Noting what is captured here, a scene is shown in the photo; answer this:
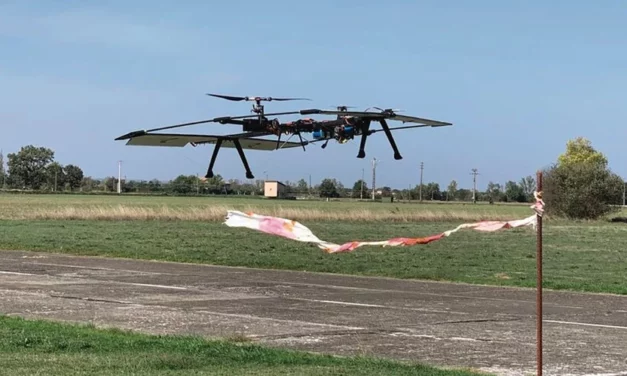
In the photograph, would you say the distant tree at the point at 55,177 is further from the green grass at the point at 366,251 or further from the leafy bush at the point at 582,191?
the green grass at the point at 366,251

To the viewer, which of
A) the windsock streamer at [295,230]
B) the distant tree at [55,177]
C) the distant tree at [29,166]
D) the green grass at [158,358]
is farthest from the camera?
the distant tree at [55,177]

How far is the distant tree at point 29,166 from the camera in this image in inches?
5428

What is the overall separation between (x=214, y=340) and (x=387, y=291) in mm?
9387

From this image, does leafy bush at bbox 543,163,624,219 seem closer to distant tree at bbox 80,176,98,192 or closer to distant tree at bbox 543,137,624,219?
distant tree at bbox 543,137,624,219

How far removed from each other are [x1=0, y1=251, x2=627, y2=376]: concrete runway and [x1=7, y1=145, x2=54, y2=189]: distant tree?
116m

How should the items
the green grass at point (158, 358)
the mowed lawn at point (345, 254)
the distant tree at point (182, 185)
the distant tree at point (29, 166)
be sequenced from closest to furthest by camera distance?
1. the green grass at point (158, 358)
2. the mowed lawn at point (345, 254)
3. the distant tree at point (182, 185)
4. the distant tree at point (29, 166)

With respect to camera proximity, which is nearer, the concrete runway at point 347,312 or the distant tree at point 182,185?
the concrete runway at point 347,312

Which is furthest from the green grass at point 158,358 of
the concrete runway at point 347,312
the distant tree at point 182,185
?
the distant tree at point 182,185

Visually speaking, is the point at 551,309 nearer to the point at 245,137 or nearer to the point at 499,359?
the point at 499,359

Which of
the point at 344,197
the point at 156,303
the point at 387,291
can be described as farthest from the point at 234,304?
the point at 344,197

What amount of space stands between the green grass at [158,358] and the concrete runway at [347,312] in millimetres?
1163

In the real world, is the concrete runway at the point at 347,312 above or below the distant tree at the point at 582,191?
below

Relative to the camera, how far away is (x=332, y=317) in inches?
647

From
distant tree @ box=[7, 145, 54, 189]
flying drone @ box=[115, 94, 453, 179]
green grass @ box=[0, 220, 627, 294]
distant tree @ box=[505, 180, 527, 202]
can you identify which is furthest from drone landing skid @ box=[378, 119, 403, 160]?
distant tree @ box=[505, 180, 527, 202]
